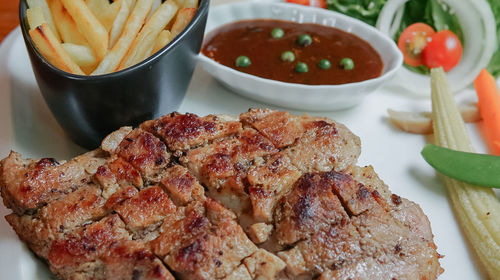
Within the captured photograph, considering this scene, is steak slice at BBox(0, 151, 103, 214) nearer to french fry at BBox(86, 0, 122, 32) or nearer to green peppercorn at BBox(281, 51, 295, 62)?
A: french fry at BBox(86, 0, 122, 32)

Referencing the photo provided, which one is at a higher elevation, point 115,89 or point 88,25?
point 88,25

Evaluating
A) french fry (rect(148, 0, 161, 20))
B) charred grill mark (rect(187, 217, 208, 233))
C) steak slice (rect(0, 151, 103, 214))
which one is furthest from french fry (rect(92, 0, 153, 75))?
charred grill mark (rect(187, 217, 208, 233))

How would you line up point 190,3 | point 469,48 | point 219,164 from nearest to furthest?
point 219,164
point 190,3
point 469,48

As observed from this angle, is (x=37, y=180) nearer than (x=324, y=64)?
Yes

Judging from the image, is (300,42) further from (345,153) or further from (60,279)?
(60,279)

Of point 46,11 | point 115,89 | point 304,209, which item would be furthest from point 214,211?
point 46,11

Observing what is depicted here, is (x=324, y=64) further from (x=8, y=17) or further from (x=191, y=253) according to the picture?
(x=8, y=17)

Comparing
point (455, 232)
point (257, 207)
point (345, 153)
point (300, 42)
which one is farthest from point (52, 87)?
point (455, 232)
